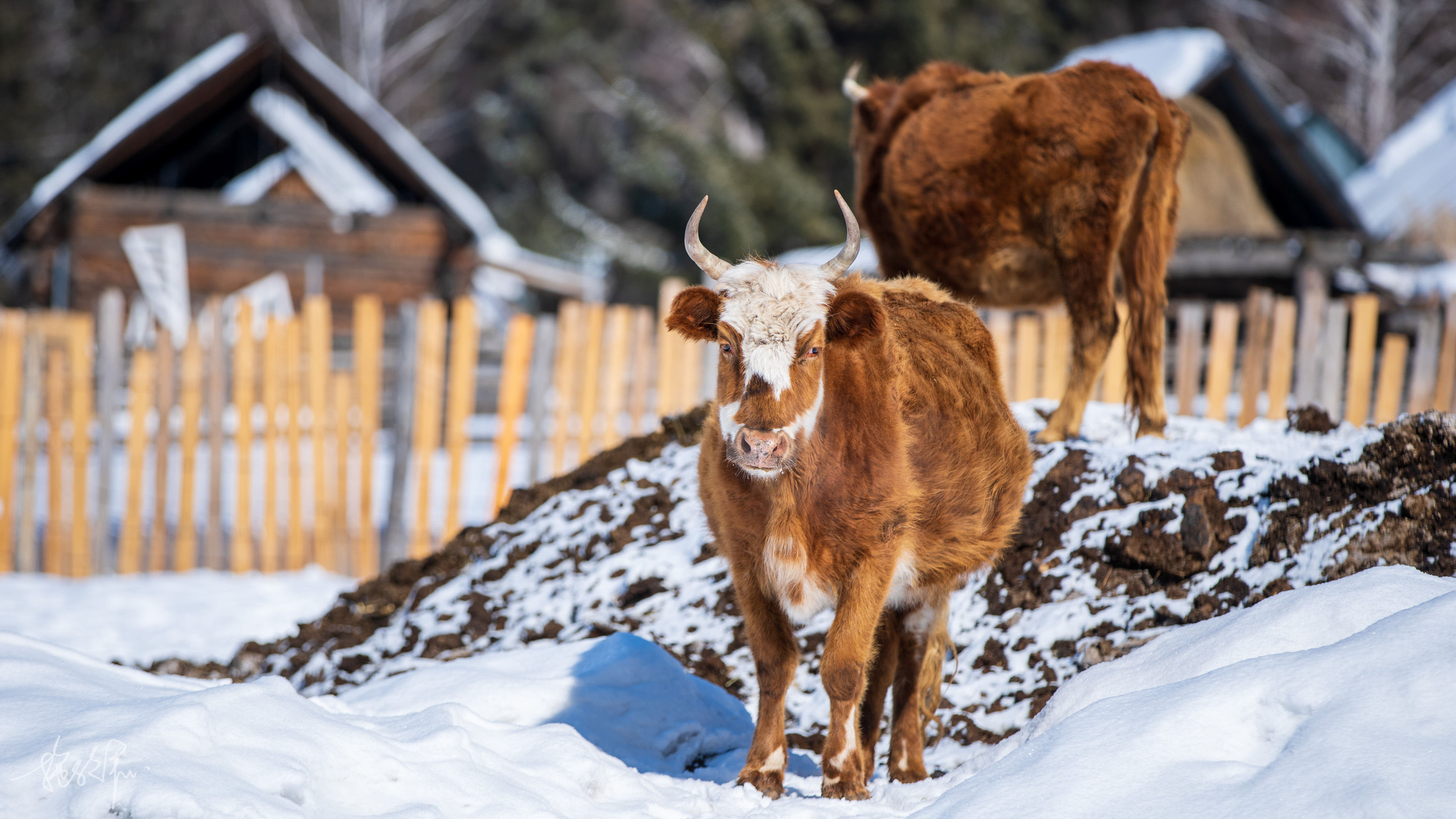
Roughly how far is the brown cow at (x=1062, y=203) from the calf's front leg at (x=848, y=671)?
2.71m

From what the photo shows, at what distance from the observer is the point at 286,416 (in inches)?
377

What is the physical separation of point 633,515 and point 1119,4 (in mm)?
35871

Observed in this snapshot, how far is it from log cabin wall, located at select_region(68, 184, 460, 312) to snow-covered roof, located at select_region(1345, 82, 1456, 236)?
16.2 metres

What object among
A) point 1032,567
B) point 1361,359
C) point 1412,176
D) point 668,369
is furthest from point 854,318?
point 1412,176

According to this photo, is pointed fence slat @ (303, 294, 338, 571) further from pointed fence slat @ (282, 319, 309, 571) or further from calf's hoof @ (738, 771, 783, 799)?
calf's hoof @ (738, 771, 783, 799)

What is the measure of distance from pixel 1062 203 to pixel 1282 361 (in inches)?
Result: 167

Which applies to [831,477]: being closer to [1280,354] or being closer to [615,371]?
[615,371]

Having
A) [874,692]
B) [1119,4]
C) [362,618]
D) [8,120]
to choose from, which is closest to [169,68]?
[8,120]

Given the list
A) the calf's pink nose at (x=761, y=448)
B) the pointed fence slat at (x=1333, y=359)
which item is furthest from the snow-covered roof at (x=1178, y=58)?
the calf's pink nose at (x=761, y=448)

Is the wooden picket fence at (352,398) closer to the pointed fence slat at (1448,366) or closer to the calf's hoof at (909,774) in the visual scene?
the pointed fence slat at (1448,366)

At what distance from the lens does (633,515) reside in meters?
6.59

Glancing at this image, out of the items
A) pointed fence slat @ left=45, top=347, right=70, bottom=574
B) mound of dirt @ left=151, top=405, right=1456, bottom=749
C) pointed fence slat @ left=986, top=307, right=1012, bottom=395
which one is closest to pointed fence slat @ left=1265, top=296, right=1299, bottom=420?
pointed fence slat @ left=986, top=307, right=1012, bottom=395

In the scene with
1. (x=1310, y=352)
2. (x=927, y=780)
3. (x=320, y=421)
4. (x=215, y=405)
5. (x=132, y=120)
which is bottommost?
(x=320, y=421)

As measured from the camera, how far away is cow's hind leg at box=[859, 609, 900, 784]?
173 inches
